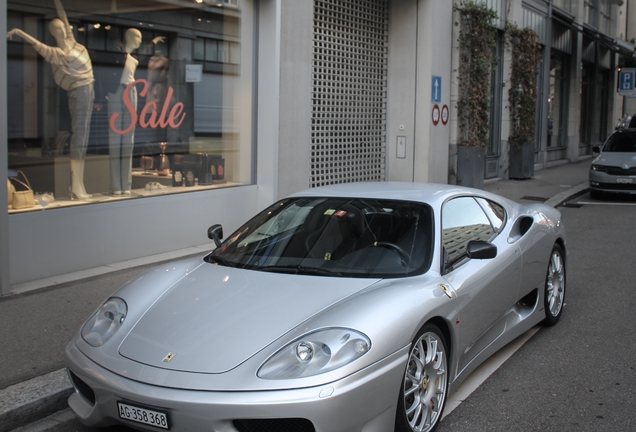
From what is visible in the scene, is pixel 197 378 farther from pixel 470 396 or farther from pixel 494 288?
pixel 494 288

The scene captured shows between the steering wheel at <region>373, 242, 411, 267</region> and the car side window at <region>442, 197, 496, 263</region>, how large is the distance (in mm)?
273

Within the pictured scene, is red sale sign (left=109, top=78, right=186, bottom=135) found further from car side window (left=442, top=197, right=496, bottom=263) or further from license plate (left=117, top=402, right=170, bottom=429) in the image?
license plate (left=117, top=402, right=170, bottom=429)

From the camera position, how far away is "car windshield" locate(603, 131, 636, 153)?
52.0 feet

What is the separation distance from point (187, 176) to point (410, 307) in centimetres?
625

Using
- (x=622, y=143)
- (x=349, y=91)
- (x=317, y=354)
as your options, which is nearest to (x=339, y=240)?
(x=317, y=354)

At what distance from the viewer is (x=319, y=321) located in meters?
3.69

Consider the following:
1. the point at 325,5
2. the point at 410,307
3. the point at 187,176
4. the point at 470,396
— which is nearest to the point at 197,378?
the point at 410,307

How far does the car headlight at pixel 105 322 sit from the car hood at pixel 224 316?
0.15m

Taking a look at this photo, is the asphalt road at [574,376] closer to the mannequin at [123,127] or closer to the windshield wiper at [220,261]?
the windshield wiper at [220,261]

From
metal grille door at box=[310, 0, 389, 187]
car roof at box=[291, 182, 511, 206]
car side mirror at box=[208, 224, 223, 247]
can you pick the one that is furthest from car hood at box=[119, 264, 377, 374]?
metal grille door at box=[310, 0, 389, 187]

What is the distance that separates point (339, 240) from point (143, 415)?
176 cm

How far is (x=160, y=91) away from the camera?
9.30 meters

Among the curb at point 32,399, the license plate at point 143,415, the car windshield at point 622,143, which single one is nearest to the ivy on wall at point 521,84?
the car windshield at point 622,143

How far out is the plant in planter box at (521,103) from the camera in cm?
1909
